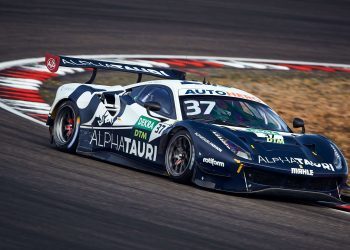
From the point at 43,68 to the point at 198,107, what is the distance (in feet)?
25.9

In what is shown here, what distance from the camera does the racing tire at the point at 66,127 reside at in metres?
12.5

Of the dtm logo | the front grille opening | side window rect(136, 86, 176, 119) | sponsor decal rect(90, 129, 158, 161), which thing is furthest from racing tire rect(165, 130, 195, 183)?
the dtm logo

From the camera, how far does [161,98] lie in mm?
11797

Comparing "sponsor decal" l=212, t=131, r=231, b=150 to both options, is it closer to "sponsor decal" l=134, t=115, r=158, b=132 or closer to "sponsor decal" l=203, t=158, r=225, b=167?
"sponsor decal" l=203, t=158, r=225, b=167

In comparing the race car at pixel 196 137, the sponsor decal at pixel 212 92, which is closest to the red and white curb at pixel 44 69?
the race car at pixel 196 137

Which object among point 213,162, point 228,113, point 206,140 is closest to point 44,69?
point 228,113

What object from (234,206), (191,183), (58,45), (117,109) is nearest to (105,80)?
(58,45)

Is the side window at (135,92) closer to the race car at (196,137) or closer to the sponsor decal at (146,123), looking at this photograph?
the race car at (196,137)

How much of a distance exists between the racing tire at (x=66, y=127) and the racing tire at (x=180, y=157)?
183 centimetres

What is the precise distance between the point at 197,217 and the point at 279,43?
15.7 meters

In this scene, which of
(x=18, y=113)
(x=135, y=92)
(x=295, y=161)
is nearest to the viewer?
(x=295, y=161)

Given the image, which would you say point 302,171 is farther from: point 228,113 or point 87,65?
point 87,65

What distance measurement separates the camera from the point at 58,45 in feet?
70.3

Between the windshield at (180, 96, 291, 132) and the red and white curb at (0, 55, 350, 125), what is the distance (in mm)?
3578
